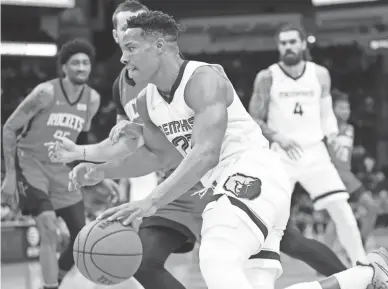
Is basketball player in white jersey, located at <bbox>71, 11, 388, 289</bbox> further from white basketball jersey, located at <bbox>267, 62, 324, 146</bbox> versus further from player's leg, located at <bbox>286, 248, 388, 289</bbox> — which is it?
white basketball jersey, located at <bbox>267, 62, 324, 146</bbox>

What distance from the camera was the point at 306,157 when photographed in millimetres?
5445

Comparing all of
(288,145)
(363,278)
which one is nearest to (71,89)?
(288,145)

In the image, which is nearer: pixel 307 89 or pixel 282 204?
pixel 282 204

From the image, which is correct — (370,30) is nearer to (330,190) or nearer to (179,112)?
(330,190)

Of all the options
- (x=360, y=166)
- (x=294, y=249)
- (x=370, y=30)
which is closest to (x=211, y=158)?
(x=294, y=249)

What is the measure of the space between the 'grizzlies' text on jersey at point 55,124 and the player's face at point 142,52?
2.53 metres

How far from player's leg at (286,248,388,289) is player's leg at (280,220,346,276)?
967 millimetres

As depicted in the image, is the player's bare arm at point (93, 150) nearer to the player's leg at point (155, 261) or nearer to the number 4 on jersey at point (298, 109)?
the player's leg at point (155, 261)

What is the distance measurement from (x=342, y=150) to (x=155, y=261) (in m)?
2.92

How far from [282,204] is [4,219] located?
273 inches

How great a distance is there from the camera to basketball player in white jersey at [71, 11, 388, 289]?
2725 mm

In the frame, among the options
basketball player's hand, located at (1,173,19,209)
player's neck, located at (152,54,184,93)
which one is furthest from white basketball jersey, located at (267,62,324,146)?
player's neck, located at (152,54,184,93)

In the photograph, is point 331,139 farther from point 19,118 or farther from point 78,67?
point 19,118

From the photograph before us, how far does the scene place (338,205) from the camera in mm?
5223
